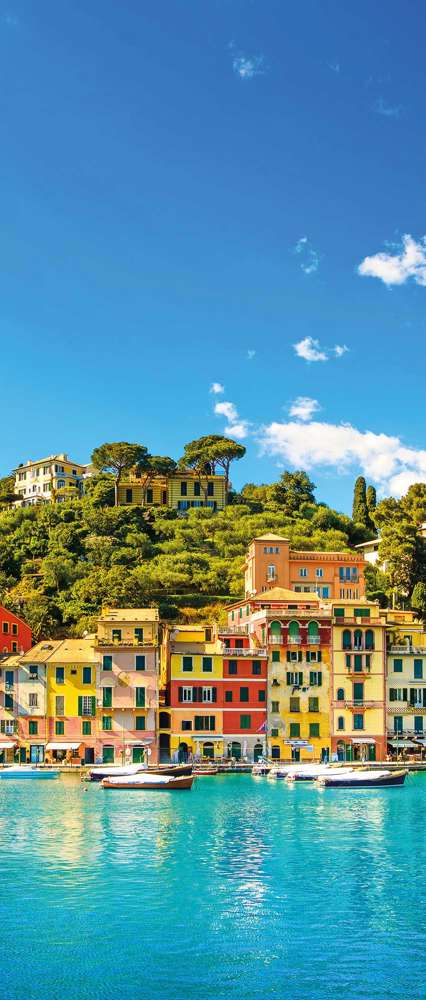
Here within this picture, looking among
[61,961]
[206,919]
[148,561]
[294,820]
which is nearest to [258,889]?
[206,919]

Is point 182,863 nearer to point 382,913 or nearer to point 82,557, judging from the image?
point 382,913

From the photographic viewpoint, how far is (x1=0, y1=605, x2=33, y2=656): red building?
238ft

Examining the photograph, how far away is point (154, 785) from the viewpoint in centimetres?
5572

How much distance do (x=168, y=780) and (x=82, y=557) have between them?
46.3 m

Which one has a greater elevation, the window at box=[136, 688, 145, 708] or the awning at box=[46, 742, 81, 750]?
the window at box=[136, 688, 145, 708]

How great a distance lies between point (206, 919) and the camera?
28.7 m

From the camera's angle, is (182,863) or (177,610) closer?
(182,863)

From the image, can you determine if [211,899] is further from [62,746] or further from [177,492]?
[177,492]

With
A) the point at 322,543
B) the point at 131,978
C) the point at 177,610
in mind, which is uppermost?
the point at 322,543

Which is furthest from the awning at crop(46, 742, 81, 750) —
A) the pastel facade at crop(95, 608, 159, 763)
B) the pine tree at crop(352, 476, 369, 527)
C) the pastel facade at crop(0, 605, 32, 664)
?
the pine tree at crop(352, 476, 369, 527)

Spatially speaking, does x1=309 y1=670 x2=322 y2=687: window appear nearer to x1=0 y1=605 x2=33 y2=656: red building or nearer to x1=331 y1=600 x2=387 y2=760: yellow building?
x1=331 y1=600 x2=387 y2=760: yellow building

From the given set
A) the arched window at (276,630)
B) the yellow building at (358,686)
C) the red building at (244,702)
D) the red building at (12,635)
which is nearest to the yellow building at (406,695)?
the yellow building at (358,686)

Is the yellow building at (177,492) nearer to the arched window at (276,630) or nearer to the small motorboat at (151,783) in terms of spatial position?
the arched window at (276,630)

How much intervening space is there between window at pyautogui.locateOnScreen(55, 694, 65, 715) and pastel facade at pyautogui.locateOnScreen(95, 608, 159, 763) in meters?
2.54
